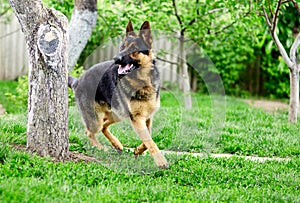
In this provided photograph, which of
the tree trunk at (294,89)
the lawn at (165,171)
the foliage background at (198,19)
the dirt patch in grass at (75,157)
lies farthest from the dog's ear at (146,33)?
the tree trunk at (294,89)

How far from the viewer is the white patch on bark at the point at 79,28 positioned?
7273 millimetres

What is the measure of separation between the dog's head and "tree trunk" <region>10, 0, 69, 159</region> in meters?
0.60

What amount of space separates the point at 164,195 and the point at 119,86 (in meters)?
1.40

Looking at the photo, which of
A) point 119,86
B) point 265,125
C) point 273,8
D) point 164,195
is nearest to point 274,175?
point 164,195

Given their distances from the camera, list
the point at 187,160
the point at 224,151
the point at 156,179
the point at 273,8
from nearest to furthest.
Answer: the point at 156,179 < the point at 187,160 < the point at 224,151 < the point at 273,8

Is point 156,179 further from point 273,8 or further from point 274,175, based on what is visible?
point 273,8

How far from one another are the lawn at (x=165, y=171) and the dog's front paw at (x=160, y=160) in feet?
0.19

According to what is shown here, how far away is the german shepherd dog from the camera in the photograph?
4676 mm

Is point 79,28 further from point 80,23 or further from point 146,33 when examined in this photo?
point 146,33

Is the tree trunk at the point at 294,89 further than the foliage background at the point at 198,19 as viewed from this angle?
No

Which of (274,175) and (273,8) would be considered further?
(273,8)

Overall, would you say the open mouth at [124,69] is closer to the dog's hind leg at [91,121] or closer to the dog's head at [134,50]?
the dog's head at [134,50]

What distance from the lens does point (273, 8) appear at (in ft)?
25.6

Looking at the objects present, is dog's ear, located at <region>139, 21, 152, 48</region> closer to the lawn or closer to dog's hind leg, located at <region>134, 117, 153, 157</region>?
dog's hind leg, located at <region>134, 117, 153, 157</region>
